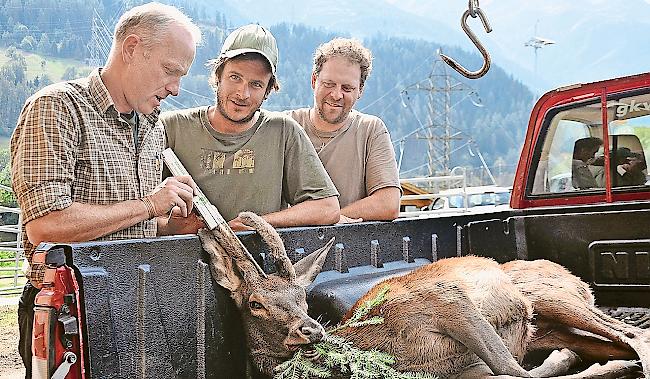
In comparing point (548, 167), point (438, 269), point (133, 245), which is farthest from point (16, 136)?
point (548, 167)

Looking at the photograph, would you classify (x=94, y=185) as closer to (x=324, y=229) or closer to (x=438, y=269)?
(x=324, y=229)

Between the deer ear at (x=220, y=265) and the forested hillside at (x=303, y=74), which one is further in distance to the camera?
the forested hillside at (x=303, y=74)

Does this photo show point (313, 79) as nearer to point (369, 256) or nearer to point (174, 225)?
point (174, 225)

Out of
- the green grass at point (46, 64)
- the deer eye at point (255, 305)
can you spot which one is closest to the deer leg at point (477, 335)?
the deer eye at point (255, 305)

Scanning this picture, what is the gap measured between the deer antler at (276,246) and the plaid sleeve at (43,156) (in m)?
0.55

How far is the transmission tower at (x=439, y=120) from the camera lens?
25859mm

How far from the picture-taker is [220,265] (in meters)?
2.17

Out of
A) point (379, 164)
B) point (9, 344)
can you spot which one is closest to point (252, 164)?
point (379, 164)

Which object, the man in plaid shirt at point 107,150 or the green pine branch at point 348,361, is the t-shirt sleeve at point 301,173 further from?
the green pine branch at point 348,361

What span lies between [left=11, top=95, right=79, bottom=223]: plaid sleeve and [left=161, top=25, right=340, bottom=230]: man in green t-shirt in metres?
0.88

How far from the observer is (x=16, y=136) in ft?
8.20

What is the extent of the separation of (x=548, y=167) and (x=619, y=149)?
1.38 ft

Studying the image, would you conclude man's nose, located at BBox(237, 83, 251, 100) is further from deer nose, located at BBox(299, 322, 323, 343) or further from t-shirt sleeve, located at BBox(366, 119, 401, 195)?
deer nose, located at BBox(299, 322, 323, 343)

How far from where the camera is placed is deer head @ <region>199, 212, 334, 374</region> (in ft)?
6.97
